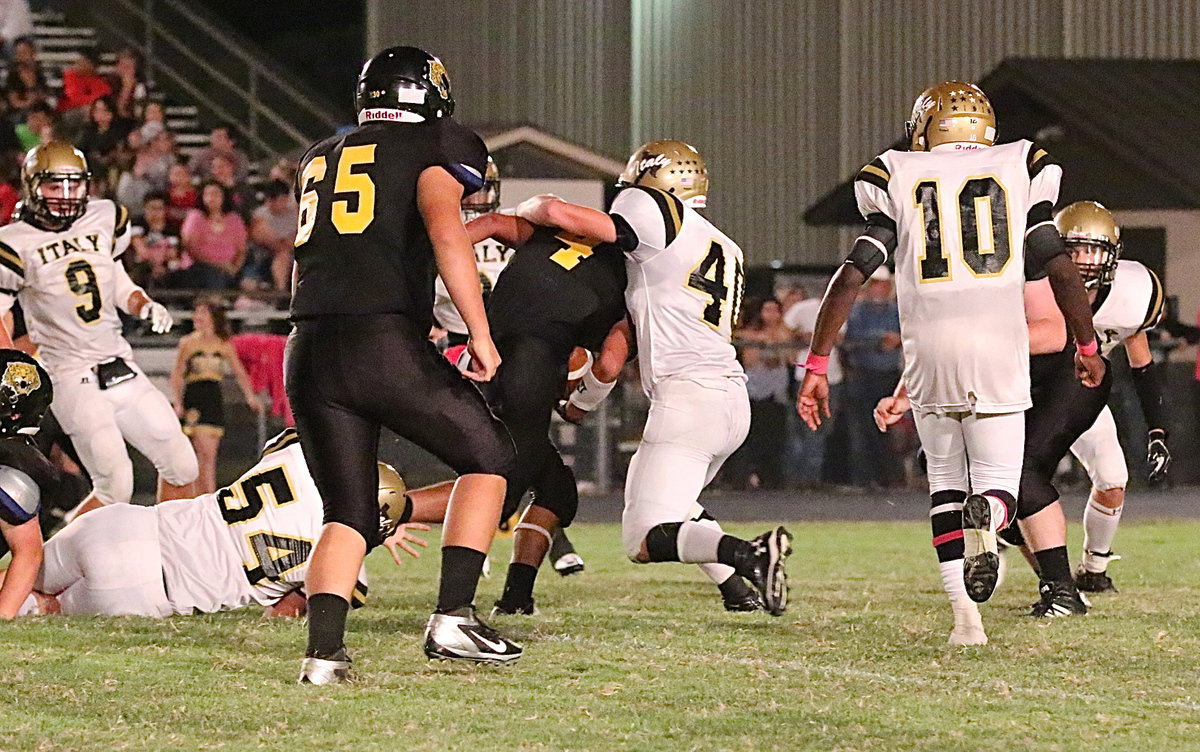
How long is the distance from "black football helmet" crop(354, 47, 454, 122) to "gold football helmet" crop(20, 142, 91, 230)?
12.3ft

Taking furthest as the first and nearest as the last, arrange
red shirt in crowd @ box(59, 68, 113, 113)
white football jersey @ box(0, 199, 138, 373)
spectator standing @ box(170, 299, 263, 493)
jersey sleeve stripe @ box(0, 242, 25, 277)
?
red shirt in crowd @ box(59, 68, 113, 113) → spectator standing @ box(170, 299, 263, 493) → white football jersey @ box(0, 199, 138, 373) → jersey sleeve stripe @ box(0, 242, 25, 277)

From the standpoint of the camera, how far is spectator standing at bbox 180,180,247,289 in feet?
49.2

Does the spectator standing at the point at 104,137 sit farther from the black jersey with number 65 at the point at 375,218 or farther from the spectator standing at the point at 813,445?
the black jersey with number 65 at the point at 375,218

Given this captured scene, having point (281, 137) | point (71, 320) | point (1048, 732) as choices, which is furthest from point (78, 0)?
point (1048, 732)

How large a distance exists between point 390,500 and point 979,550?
214cm

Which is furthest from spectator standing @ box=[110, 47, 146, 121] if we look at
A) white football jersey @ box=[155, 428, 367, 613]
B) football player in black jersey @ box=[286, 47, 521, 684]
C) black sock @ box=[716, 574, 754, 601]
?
football player in black jersey @ box=[286, 47, 521, 684]

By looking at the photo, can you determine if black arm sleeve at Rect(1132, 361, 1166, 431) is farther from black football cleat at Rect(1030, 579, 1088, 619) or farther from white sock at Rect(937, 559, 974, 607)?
white sock at Rect(937, 559, 974, 607)

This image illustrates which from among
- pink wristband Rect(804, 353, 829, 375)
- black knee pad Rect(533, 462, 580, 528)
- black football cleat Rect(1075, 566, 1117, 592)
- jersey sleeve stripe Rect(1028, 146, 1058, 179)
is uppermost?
jersey sleeve stripe Rect(1028, 146, 1058, 179)

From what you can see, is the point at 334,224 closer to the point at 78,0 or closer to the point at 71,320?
the point at 71,320

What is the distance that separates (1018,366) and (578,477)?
8275 mm

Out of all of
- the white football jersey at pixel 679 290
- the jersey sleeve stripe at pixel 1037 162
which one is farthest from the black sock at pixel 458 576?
the jersey sleeve stripe at pixel 1037 162

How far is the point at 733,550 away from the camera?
19.8 feet

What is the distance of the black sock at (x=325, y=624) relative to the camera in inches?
200

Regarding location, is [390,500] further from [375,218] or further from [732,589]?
[375,218]
